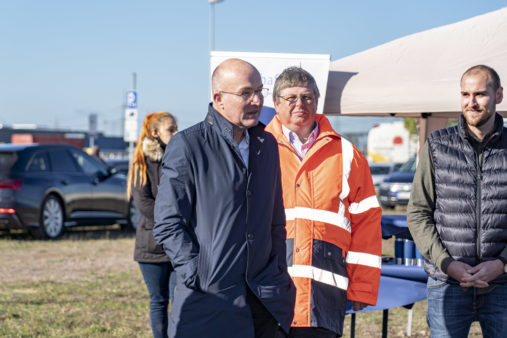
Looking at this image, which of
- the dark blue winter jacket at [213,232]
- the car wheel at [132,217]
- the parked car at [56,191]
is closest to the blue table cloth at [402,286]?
the dark blue winter jacket at [213,232]

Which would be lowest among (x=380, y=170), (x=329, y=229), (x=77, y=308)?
(x=380, y=170)

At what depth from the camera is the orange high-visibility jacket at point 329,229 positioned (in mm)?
3311

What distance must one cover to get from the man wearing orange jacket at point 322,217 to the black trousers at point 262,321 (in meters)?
0.55

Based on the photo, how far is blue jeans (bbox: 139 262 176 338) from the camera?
481cm

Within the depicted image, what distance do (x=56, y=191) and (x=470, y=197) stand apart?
1021 cm

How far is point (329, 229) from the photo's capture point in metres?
3.34

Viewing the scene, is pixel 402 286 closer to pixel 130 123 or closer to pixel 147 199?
pixel 147 199

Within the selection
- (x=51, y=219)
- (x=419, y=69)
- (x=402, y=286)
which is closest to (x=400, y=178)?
(x=51, y=219)

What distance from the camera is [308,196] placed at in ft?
11.0

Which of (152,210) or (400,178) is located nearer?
(152,210)

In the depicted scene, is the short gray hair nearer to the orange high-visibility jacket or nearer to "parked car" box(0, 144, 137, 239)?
the orange high-visibility jacket

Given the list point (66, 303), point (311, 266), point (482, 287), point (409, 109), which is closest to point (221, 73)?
point (311, 266)

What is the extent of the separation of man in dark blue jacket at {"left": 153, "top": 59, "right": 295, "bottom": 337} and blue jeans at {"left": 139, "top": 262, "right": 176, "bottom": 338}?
2.18m

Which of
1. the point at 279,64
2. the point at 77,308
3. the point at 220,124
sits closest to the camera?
the point at 220,124
